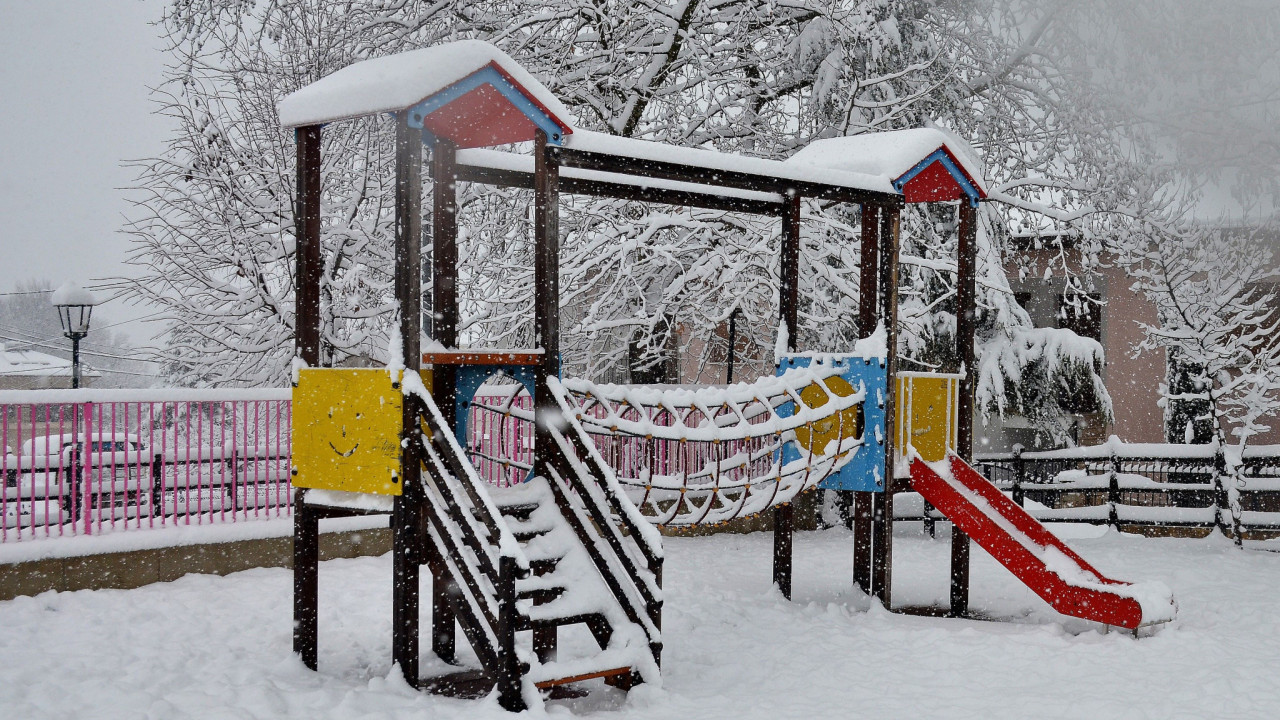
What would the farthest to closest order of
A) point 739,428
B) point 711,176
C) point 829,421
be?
1. point 829,421
2. point 711,176
3. point 739,428

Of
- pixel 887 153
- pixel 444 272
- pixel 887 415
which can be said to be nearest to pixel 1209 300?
pixel 887 153

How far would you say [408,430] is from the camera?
242 inches

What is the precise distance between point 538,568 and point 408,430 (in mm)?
1095

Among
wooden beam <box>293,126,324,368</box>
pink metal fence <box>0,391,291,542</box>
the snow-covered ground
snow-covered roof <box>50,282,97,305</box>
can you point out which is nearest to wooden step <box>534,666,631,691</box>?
the snow-covered ground

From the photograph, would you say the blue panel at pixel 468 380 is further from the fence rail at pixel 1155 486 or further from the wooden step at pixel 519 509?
the fence rail at pixel 1155 486

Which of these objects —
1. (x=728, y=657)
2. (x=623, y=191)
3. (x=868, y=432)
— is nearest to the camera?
(x=728, y=657)

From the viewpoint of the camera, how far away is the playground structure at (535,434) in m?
6.12

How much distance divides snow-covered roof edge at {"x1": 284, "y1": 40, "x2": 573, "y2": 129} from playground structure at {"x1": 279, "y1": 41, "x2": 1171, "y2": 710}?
0.01 meters

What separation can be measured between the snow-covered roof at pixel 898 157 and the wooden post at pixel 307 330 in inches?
148

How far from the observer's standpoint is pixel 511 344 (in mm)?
14062

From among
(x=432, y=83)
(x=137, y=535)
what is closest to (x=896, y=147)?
(x=432, y=83)

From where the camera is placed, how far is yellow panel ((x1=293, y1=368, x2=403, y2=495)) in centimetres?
619

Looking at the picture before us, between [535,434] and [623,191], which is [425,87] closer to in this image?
[535,434]

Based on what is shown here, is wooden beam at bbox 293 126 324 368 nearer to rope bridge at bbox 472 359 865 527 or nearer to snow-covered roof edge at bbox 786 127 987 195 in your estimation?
rope bridge at bbox 472 359 865 527
